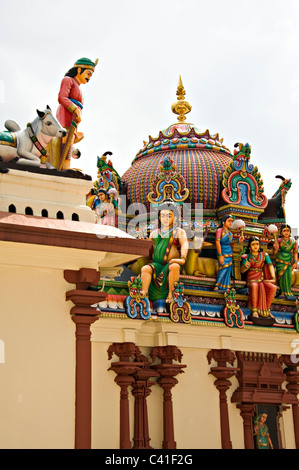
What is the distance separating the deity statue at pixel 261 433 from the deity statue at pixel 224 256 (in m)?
2.82

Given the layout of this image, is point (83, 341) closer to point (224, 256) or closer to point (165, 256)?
point (165, 256)

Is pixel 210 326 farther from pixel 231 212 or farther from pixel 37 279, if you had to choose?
pixel 37 279

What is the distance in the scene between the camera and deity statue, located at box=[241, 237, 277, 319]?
595 inches

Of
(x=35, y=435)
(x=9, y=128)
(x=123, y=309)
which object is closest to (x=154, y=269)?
(x=123, y=309)

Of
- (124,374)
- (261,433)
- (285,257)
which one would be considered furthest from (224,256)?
(261,433)

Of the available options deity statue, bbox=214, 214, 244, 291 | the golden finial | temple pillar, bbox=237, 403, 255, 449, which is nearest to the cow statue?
deity statue, bbox=214, 214, 244, 291

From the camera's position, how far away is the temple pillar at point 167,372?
530 inches

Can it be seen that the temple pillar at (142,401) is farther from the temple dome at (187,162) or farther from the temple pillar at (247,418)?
the temple dome at (187,162)

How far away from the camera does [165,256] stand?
14.4m

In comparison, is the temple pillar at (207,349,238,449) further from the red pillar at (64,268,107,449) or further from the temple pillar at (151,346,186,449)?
the red pillar at (64,268,107,449)

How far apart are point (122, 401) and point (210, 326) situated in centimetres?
244

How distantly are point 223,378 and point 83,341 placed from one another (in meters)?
6.80

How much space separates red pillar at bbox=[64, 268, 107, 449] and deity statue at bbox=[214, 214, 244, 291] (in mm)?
6754

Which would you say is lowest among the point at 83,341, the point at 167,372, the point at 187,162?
the point at 83,341
